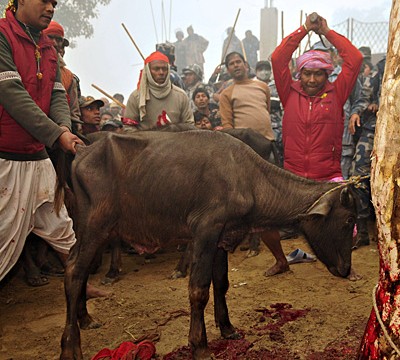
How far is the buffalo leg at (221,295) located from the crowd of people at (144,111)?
4.54 feet

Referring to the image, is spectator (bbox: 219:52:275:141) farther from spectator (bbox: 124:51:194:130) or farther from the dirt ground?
the dirt ground

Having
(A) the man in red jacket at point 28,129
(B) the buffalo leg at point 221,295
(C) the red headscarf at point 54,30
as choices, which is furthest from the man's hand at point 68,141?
(C) the red headscarf at point 54,30

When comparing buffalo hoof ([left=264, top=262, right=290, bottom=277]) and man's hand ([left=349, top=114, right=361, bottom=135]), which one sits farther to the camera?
man's hand ([left=349, top=114, right=361, bottom=135])

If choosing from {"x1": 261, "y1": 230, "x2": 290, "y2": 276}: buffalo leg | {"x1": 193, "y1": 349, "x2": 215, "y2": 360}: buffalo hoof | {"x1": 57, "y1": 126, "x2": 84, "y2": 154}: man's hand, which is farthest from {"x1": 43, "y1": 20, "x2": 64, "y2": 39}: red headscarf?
{"x1": 193, "y1": 349, "x2": 215, "y2": 360}: buffalo hoof

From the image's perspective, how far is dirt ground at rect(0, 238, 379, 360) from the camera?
11.6 feet

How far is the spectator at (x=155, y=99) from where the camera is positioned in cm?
616

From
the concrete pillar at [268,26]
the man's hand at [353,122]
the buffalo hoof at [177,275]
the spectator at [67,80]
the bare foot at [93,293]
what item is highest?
the concrete pillar at [268,26]

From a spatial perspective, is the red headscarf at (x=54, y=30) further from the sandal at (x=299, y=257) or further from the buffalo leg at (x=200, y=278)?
the sandal at (x=299, y=257)

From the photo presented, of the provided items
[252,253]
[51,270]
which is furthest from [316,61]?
[51,270]

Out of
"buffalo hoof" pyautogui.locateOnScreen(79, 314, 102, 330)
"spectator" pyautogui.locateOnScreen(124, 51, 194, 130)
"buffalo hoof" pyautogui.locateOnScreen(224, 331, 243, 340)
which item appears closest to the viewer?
"buffalo hoof" pyautogui.locateOnScreen(224, 331, 243, 340)

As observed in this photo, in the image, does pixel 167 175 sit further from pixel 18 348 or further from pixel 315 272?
pixel 315 272

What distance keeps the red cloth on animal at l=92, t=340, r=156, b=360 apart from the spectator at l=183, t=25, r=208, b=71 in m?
17.9

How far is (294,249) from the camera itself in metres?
6.43

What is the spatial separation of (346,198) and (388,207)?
4.30 feet
